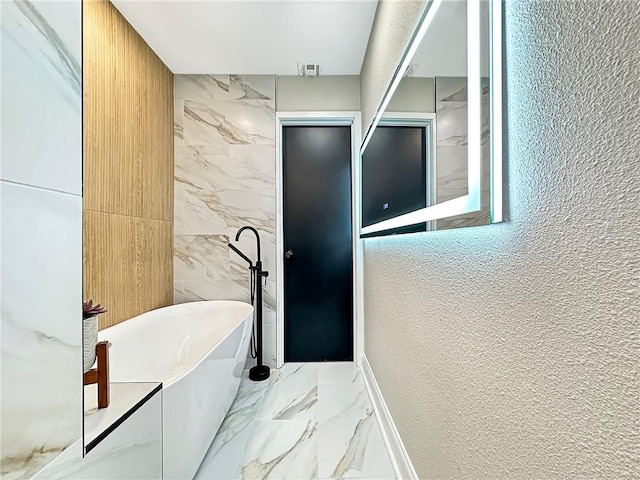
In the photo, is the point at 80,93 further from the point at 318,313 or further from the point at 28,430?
the point at 318,313

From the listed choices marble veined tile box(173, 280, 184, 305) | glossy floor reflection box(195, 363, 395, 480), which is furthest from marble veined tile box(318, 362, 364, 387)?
marble veined tile box(173, 280, 184, 305)

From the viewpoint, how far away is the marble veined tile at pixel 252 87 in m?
2.96

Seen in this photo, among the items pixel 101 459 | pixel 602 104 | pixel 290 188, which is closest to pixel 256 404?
pixel 101 459

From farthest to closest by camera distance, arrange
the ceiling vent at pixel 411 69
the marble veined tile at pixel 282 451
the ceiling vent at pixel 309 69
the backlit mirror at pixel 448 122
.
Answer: the ceiling vent at pixel 309 69, the marble veined tile at pixel 282 451, the ceiling vent at pixel 411 69, the backlit mirror at pixel 448 122

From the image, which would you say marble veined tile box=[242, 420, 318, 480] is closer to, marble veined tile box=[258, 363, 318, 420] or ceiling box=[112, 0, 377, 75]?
marble veined tile box=[258, 363, 318, 420]

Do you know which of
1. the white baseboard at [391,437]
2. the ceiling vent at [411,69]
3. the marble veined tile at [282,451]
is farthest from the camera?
the marble veined tile at [282,451]

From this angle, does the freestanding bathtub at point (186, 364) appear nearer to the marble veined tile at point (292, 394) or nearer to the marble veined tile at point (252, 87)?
the marble veined tile at point (292, 394)

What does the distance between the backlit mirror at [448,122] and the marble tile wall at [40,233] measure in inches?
→ 31.0

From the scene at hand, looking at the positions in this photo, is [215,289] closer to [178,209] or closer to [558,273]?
[178,209]

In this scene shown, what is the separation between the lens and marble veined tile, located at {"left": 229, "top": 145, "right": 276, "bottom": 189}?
9.74ft

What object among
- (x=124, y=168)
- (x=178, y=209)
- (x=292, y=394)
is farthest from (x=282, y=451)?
(x=178, y=209)

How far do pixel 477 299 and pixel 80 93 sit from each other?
0.92 m

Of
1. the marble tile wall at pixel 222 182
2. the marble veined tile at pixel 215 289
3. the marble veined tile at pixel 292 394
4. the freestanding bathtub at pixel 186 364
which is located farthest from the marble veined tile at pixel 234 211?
the marble veined tile at pixel 292 394

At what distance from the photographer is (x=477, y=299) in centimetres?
81
